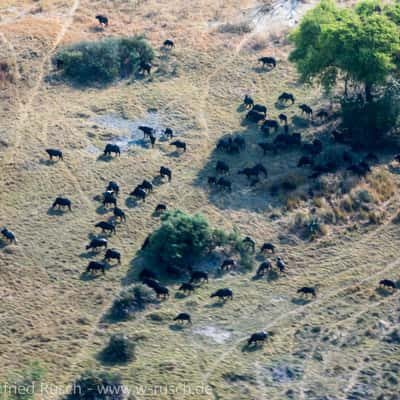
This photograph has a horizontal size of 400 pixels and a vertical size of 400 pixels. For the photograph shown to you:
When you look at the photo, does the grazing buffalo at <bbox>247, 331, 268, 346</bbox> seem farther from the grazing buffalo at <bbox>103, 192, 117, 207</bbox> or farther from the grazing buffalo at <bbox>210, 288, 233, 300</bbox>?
the grazing buffalo at <bbox>103, 192, 117, 207</bbox>

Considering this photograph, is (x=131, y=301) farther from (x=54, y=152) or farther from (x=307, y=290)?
(x=54, y=152)

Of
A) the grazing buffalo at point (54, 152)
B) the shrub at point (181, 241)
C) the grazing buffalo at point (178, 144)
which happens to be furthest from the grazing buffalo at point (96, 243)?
the grazing buffalo at point (178, 144)

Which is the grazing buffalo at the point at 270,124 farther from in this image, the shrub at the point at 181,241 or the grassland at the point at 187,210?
the shrub at the point at 181,241

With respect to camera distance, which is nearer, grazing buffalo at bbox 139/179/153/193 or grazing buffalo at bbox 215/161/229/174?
grazing buffalo at bbox 139/179/153/193

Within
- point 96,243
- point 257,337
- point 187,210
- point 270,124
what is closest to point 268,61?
point 270,124

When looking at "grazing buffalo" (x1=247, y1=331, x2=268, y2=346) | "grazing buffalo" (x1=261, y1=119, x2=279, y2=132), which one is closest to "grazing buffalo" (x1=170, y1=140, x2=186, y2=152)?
"grazing buffalo" (x1=261, y1=119, x2=279, y2=132)

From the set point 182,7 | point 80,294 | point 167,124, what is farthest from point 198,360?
point 182,7
